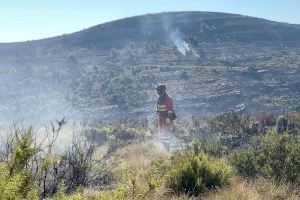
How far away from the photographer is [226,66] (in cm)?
4941

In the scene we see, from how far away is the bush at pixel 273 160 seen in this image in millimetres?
8211

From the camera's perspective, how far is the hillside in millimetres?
37906

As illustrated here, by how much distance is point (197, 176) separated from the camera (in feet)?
23.1

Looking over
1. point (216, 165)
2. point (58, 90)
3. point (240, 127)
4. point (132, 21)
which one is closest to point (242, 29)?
point (132, 21)

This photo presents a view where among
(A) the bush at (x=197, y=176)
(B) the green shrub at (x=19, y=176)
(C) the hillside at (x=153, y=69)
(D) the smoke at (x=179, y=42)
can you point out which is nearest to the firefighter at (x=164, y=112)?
(A) the bush at (x=197, y=176)

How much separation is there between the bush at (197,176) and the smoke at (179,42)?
50134 mm

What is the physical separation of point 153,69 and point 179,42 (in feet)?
55.7

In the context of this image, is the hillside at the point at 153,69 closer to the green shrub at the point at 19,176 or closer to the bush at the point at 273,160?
the bush at the point at 273,160

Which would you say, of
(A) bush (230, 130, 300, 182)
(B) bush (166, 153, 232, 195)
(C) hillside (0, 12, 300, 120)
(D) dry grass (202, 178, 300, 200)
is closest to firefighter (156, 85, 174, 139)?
(A) bush (230, 130, 300, 182)

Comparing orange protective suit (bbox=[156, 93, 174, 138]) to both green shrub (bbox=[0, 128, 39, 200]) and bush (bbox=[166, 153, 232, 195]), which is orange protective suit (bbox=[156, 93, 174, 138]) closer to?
bush (bbox=[166, 153, 232, 195])

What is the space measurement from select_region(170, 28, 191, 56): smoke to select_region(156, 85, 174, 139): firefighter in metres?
42.8

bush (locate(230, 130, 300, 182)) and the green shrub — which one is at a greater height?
the green shrub

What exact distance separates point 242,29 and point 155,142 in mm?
56043

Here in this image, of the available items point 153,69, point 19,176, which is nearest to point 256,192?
point 19,176
